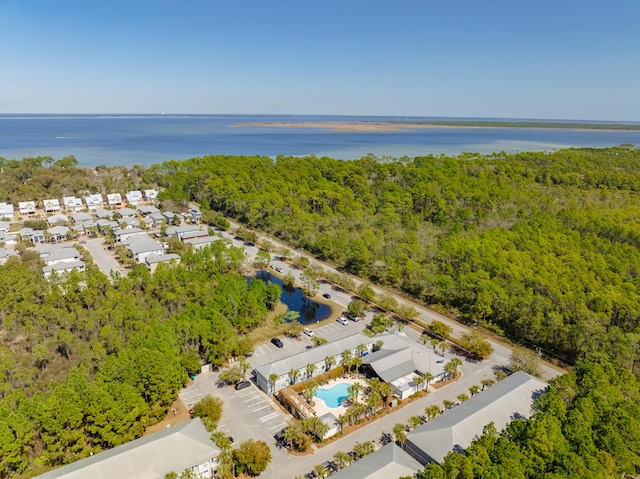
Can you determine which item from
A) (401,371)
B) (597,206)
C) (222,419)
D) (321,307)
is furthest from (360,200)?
(222,419)

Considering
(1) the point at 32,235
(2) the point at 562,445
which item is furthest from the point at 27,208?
(2) the point at 562,445

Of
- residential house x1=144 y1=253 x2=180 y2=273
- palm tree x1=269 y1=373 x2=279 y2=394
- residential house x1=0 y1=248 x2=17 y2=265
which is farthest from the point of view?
residential house x1=0 y1=248 x2=17 y2=265

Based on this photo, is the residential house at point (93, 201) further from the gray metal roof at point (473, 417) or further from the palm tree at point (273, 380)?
the gray metal roof at point (473, 417)

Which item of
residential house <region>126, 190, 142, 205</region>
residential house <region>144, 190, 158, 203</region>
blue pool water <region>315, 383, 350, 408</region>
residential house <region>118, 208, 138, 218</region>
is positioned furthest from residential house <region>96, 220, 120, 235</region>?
blue pool water <region>315, 383, 350, 408</region>

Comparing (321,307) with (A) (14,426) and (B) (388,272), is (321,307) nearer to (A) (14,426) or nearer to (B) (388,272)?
(B) (388,272)

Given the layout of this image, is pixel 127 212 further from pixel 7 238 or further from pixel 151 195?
pixel 7 238

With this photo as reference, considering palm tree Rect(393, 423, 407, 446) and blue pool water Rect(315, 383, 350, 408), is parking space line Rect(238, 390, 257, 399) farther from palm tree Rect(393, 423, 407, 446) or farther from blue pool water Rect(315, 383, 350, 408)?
palm tree Rect(393, 423, 407, 446)
